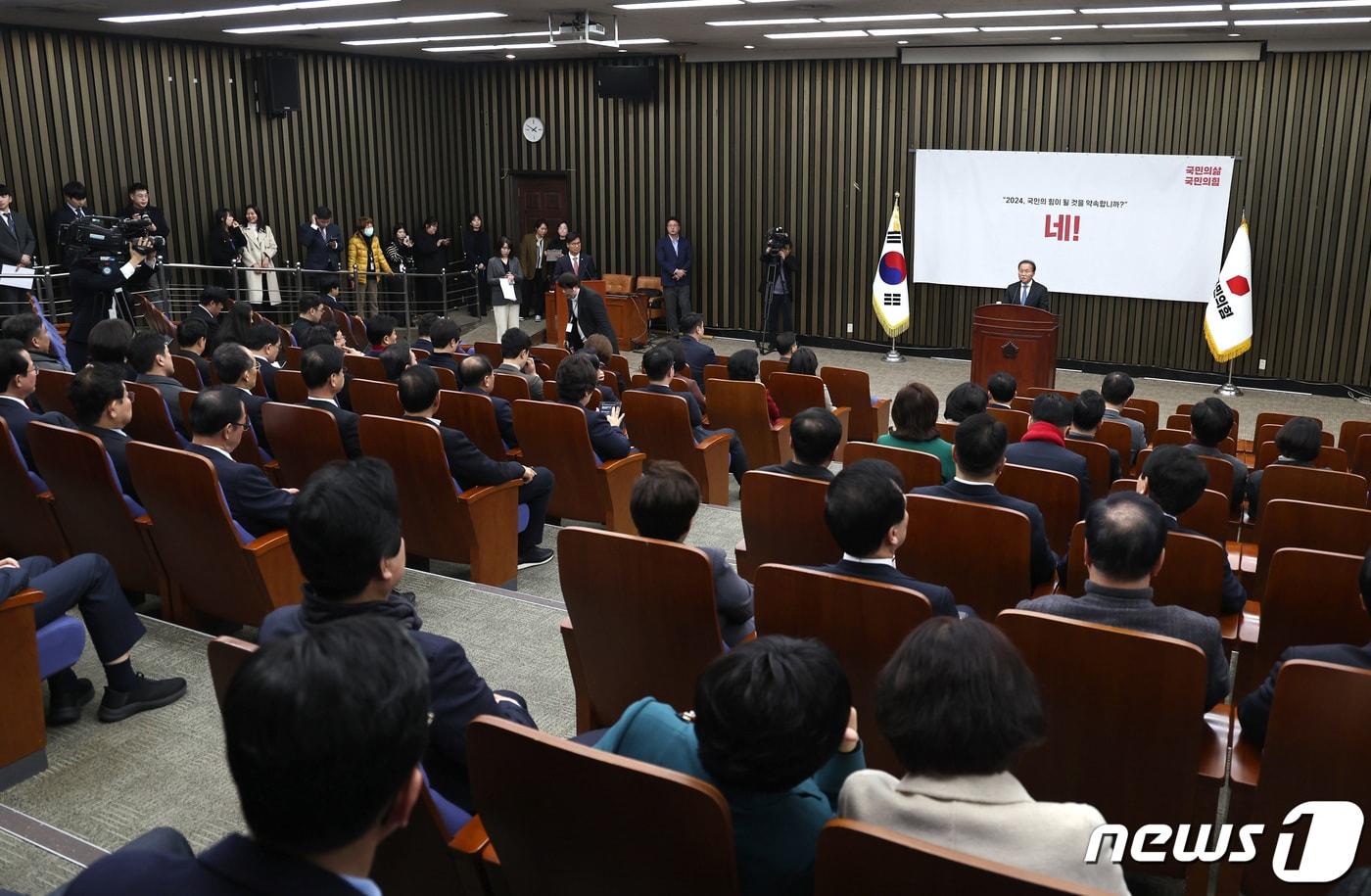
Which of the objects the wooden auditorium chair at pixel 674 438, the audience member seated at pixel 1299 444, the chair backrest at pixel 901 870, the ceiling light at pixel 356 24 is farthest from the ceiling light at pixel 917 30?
the chair backrest at pixel 901 870

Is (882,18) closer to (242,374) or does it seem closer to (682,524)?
(242,374)

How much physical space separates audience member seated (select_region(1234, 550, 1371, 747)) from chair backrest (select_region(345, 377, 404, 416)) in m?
4.38

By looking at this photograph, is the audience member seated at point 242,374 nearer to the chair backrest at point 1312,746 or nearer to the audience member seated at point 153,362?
the audience member seated at point 153,362

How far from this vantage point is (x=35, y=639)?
326 cm

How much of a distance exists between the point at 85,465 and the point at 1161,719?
3.70 metres

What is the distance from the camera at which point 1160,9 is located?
9.08 meters

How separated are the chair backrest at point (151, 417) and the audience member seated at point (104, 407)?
0.70 metres

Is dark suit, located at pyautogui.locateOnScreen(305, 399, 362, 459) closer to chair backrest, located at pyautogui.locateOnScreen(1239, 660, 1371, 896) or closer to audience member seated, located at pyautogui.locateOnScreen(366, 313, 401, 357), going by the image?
audience member seated, located at pyautogui.locateOnScreen(366, 313, 401, 357)

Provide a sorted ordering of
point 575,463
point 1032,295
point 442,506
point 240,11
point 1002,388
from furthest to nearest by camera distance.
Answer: point 1032,295 < point 240,11 < point 1002,388 < point 575,463 < point 442,506

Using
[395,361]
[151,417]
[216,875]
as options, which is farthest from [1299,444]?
[151,417]

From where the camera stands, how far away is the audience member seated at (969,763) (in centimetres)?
163

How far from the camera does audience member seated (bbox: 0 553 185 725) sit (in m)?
3.49

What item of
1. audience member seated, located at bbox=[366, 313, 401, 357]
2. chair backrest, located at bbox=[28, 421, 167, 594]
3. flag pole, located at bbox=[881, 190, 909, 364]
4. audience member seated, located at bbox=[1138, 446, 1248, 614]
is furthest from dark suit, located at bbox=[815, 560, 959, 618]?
flag pole, located at bbox=[881, 190, 909, 364]

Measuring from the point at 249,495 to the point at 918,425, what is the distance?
9.10 ft
